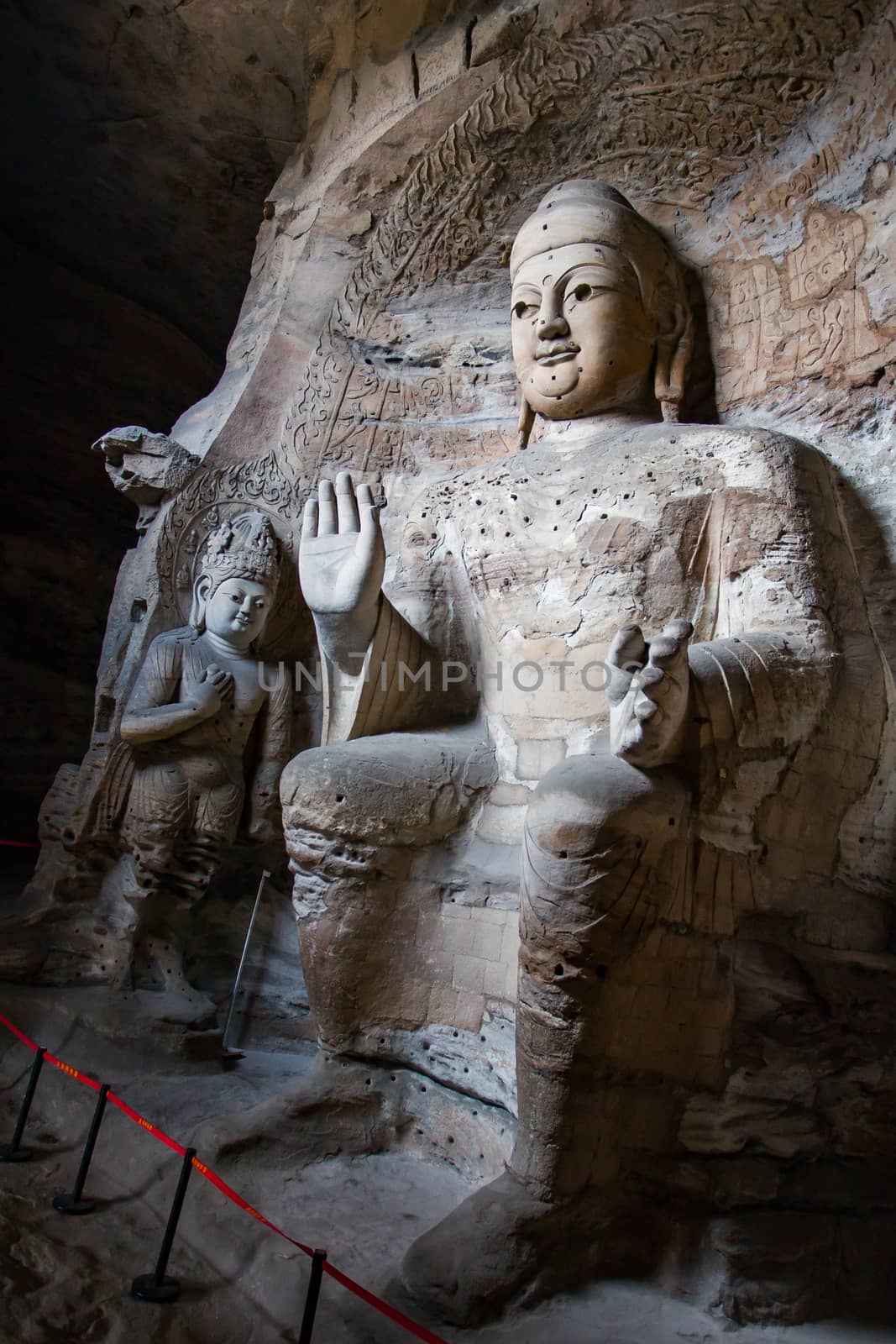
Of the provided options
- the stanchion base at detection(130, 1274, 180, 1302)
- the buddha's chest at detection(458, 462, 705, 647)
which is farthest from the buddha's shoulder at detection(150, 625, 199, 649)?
the stanchion base at detection(130, 1274, 180, 1302)

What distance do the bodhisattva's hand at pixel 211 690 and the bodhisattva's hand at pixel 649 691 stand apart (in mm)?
1767

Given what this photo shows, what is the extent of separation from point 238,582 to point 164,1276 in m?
2.29

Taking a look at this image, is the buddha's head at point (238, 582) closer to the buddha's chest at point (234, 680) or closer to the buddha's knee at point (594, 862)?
the buddha's chest at point (234, 680)

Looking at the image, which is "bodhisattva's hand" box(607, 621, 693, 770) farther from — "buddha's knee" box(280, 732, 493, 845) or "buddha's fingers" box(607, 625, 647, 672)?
"buddha's knee" box(280, 732, 493, 845)

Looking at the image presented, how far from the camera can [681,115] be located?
3848 mm

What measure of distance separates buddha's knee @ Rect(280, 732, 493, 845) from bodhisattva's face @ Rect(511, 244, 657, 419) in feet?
4.55

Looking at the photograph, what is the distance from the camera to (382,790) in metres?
2.94

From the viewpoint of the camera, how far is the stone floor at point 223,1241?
2.08 m

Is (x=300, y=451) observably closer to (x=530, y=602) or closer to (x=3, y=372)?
(x=530, y=602)

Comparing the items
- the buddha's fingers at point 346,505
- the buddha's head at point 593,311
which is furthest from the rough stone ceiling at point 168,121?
the buddha's fingers at point 346,505

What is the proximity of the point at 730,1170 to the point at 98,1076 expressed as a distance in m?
2.05

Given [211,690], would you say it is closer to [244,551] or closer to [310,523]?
[244,551]

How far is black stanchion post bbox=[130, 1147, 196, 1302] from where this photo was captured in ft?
6.93

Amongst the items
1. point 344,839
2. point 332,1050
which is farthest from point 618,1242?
point 344,839
